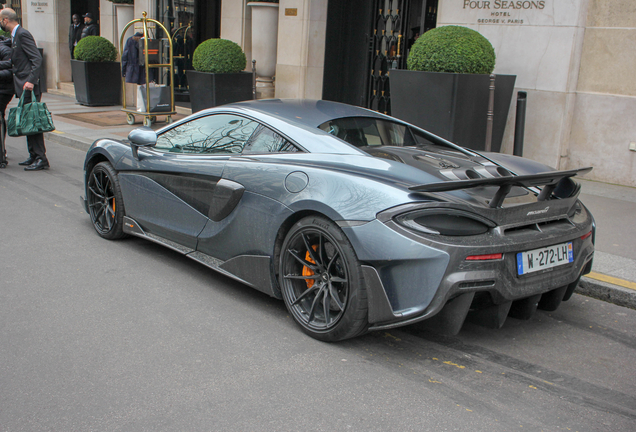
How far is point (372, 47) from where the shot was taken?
12.7 meters

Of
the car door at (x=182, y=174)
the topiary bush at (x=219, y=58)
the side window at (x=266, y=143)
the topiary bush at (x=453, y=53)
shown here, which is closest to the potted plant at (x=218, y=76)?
the topiary bush at (x=219, y=58)

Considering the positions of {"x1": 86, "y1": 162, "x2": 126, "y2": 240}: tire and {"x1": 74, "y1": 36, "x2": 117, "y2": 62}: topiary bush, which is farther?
{"x1": 74, "y1": 36, "x2": 117, "y2": 62}: topiary bush

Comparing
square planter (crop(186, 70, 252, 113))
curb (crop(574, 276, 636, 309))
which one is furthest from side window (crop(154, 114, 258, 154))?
square planter (crop(186, 70, 252, 113))

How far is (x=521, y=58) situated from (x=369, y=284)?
7.03 metres

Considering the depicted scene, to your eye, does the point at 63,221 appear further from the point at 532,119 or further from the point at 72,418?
the point at 532,119

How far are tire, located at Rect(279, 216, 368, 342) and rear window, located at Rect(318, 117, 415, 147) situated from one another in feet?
2.53

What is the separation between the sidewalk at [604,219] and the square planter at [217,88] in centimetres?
160

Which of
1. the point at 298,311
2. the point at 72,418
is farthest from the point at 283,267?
the point at 72,418

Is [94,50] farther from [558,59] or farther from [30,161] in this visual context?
[558,59]

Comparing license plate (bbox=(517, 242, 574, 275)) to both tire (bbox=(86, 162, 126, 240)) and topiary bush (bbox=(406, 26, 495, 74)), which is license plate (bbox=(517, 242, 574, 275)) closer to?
tire (bbox=(86, 162, 126, 240))

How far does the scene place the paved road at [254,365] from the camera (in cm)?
294

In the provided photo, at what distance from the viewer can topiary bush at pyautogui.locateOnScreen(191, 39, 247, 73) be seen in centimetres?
1196

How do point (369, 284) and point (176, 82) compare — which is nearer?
point (369, 284)

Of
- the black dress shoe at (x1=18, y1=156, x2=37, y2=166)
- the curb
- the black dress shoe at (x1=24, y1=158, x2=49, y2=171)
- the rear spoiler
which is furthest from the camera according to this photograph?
the black dress shoe at (x1=18, y1=156, x2=37, y2=166)
